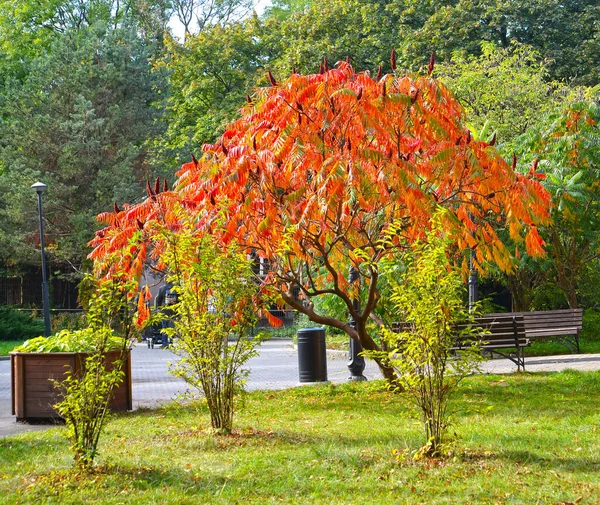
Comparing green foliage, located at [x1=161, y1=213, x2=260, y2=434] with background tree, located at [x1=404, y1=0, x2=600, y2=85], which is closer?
green foliage, located at [x1=161, y1=213, x2=260, y2=434]

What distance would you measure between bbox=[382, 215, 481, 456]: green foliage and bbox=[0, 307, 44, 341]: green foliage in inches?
1037

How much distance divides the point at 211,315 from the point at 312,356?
6836 millimetres

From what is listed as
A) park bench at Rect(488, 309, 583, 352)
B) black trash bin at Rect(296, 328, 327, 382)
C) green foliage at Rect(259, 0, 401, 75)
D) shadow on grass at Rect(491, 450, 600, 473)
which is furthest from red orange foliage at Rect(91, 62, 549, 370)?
green foliage at Rect(259, 0, 401, 75)

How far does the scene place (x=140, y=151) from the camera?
41062 mm

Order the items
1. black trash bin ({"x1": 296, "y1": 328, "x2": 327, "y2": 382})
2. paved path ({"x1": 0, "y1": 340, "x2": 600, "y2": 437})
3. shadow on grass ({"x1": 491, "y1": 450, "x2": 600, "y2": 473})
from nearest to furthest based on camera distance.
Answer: shadow on grass ({"x1": 491, "y1": 450, "x2": 600, "y2": 473}) → paved path ({"x1": 0, "y1": 340, "x2": 600, "y2": 437}) → black trash bin ({"x1": 296, "y1": 328, "x2": 327, "y2": 382})

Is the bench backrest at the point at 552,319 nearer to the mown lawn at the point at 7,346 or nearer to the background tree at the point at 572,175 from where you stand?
the background tree at the point at 572,175

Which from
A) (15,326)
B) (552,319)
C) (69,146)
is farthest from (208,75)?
(552,319)

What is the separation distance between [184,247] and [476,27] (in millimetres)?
28578

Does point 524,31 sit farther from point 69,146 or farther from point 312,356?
point 312,356

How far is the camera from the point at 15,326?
32469 mm

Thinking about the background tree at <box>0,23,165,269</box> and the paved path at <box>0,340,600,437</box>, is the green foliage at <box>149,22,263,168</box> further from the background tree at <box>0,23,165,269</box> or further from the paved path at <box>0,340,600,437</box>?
the paved path at <box>0,340,600,437</box>

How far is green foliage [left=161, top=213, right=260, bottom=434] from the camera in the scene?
386 inches

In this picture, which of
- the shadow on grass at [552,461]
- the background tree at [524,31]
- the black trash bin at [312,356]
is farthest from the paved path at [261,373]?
the background tree at [524,31]

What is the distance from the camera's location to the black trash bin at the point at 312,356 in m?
16.3
